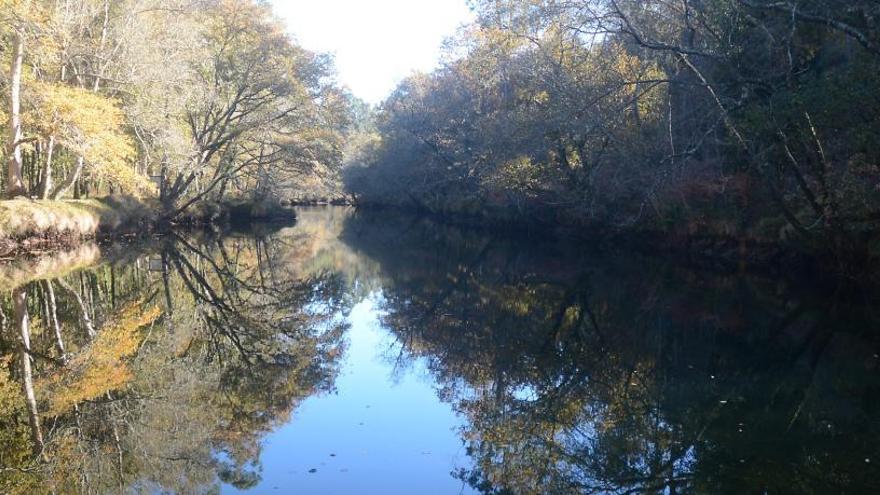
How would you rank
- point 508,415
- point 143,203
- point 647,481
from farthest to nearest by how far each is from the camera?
1. point 143,203
2. point 508,415
3. point 647,481

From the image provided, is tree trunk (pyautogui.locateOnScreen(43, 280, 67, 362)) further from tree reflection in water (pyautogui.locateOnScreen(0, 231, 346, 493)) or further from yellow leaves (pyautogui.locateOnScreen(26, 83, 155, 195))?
yellow leaves (pyautogui.locateOnScreen(26, 83, 155, 195))

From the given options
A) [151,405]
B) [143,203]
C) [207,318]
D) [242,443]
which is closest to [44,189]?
[143,203]

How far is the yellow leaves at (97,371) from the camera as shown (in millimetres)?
7535

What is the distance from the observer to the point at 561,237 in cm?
3206

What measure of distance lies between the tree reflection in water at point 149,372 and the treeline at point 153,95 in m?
4.33

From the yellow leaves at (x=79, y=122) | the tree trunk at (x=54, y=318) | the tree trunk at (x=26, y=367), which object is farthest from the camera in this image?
the yellow leaves at (x=79, y=122)

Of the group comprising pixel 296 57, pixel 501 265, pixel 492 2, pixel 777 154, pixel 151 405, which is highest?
pixel 492 2

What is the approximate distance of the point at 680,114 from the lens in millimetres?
17953

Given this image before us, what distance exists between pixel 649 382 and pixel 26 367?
27.4ft

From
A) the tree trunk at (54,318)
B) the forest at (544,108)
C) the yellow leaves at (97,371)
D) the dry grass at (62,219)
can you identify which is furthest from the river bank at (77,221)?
the yellow leaves at (97,371)

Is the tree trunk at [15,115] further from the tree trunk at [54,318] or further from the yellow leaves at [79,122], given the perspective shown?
the tree trunk at [54,318]

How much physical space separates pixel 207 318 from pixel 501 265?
11.3m

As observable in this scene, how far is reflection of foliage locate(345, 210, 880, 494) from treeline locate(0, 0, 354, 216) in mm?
10682

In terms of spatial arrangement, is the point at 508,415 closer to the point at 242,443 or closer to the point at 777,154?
the point at 242,443
